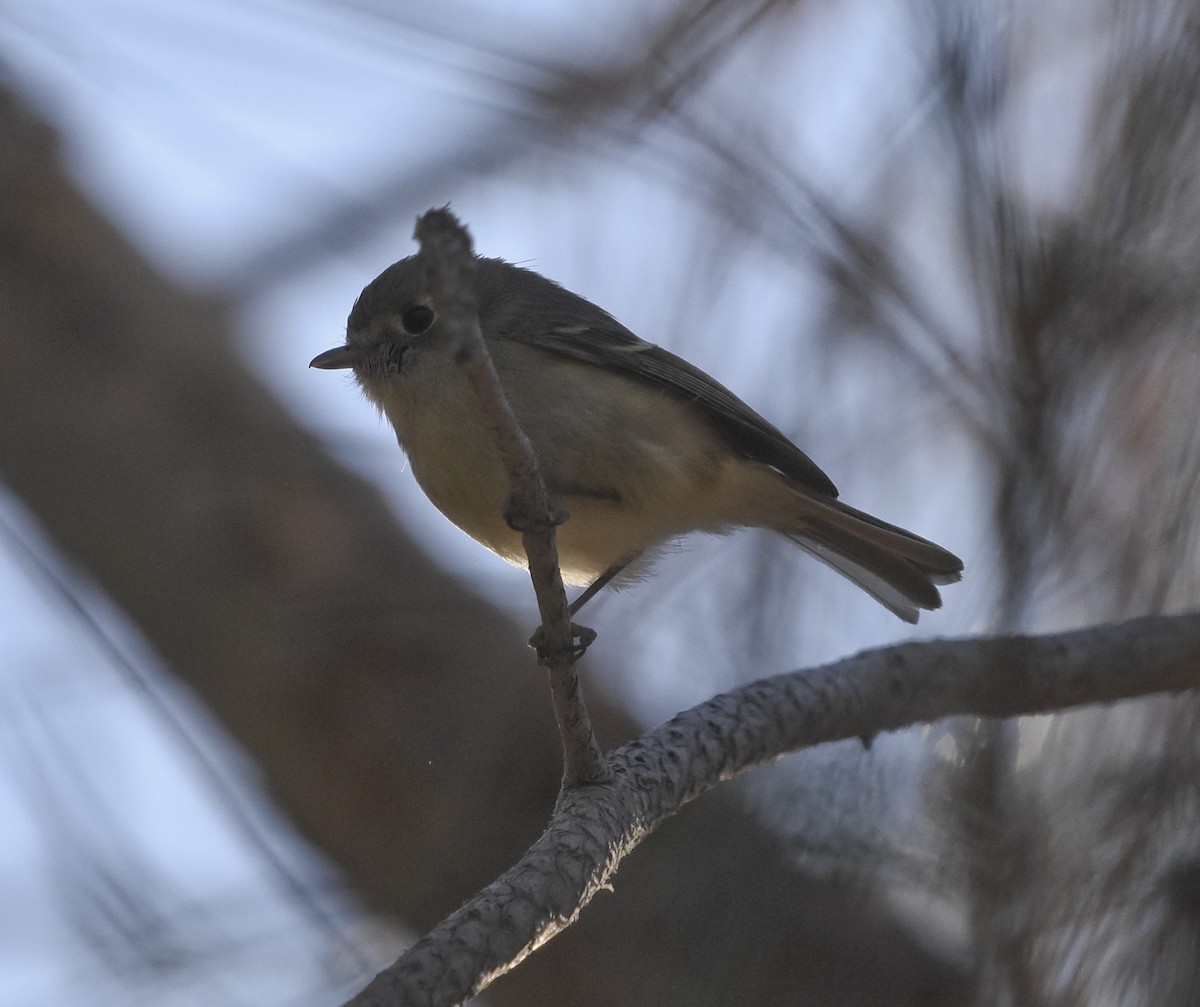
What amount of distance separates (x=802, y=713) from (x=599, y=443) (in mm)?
807

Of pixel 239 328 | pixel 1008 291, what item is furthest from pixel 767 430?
pixel 239 328

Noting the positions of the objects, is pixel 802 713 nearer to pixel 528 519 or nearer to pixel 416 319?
pixel 528 519

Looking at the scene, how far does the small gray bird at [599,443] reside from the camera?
8.66ft

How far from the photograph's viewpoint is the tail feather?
113 inches

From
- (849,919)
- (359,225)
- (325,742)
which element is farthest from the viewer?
(325,742)

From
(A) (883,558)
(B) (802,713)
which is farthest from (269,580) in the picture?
(B) (802,713)

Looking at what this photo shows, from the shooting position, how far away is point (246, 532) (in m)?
3.84

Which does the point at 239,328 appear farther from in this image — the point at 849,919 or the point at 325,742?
the point at 849,919

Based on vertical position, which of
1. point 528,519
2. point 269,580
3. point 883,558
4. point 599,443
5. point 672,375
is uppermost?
point 672,375

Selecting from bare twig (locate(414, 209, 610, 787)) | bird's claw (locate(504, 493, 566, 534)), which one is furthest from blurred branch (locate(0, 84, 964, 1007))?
bird's claw (locate(504, 493, 566, 534))

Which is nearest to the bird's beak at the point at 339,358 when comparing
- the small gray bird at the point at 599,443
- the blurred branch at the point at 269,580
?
the small gray bird at the point at 599,443

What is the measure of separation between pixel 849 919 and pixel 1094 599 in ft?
2.23

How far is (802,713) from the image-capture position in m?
2.14

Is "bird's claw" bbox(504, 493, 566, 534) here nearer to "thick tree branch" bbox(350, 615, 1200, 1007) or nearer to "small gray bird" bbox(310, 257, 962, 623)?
"thick tree branch" bbox(350, 615, 1200, 1007)
